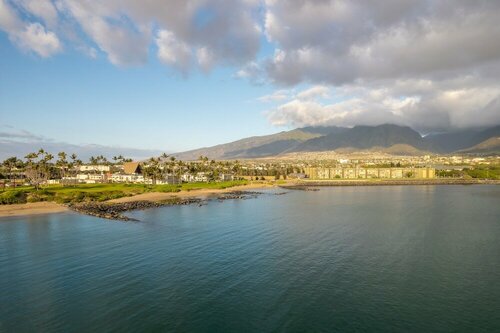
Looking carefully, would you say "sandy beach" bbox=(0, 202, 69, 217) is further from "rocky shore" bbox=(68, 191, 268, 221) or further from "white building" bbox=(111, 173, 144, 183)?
"white building" bbox=(111, 173, 144, 183)

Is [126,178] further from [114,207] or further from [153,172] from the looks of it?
[114,207]

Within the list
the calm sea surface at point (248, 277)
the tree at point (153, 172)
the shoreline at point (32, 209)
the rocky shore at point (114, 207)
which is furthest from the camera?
the tree at point (153, 172)

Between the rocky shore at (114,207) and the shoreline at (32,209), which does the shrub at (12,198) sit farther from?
the rocky shore at (114,207)

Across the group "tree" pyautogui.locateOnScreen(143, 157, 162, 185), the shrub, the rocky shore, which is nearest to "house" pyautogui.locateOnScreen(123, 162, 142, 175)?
"tree" pyautogui.locateOnScreen(143, 157, 162, 185)

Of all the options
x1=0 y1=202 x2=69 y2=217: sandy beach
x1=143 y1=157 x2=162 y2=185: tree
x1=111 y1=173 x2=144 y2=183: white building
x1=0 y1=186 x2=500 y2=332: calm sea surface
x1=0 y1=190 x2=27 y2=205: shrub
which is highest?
x1=143 y1=157 x2=162 y2=185: tree

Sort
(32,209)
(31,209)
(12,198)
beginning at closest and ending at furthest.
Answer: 1. (31,209)
2. (32,209)
3. (12,198)

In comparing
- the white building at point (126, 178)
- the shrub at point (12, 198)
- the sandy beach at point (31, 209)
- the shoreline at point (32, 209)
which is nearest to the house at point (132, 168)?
the white building at point (126, 178)

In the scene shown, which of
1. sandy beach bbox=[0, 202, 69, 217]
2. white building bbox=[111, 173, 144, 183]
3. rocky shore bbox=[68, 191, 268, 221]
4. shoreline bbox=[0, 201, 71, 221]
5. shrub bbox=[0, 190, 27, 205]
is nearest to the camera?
rocky shore bbox=[68, 191, 268, 221]

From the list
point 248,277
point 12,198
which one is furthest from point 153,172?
point 248,277
